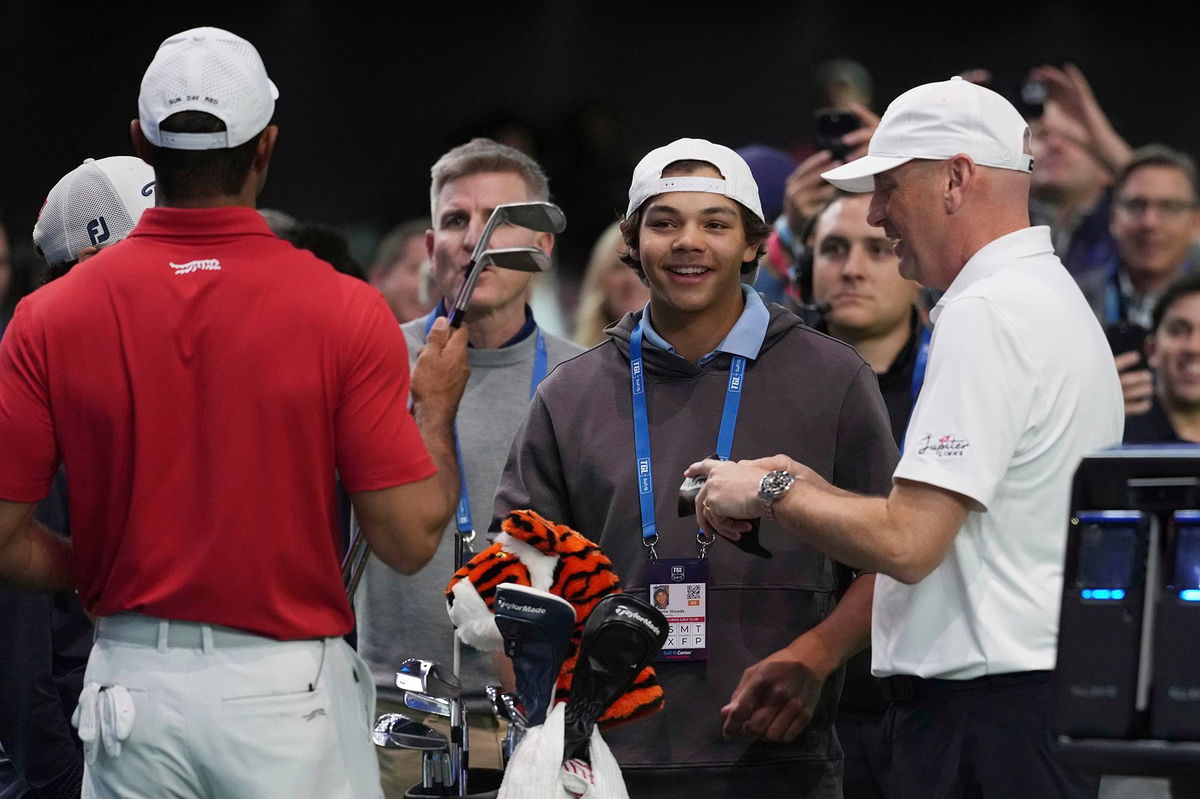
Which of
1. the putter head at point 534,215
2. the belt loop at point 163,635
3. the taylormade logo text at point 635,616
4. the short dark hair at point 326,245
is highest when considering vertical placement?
the putter head at point 534,215

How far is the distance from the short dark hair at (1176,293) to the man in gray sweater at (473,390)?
1952 millimetres

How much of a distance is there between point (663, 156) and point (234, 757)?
1.45m

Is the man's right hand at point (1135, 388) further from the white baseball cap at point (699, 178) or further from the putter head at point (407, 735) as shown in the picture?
the putter head at point (407, 735)

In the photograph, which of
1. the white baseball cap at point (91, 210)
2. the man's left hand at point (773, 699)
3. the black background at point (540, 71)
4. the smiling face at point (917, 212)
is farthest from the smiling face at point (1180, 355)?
the black background at point (540, 71)

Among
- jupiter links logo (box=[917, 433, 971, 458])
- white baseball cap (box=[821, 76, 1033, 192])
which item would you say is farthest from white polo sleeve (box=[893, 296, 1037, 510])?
white baseball cap (box=[821, 76, 1033, 192])

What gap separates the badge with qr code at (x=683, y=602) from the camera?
2.92m

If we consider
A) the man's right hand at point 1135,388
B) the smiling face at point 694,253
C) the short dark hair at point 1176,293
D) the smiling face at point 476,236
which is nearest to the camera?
the smiling face at point 694,253

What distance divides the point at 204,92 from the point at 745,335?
1.15m

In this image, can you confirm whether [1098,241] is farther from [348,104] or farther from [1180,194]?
[348,104]

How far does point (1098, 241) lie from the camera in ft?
20.5

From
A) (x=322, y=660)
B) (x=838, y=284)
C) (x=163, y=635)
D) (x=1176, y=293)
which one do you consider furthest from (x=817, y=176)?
(x=163, y=635)

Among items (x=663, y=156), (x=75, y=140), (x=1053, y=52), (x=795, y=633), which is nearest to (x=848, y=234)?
(x=663, y=156)

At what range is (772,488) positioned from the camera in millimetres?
2613

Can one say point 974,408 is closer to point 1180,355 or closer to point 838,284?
point 838,284
